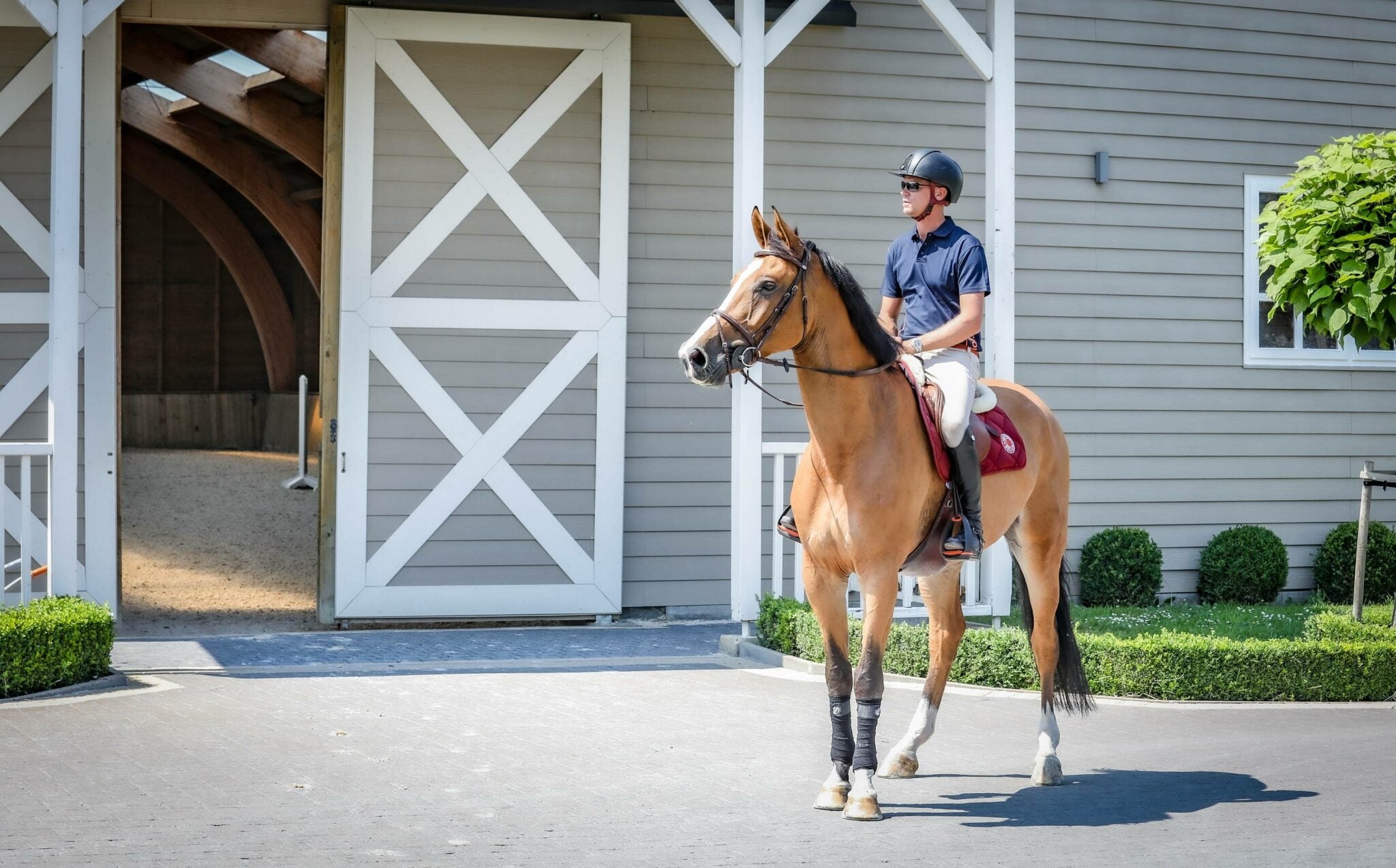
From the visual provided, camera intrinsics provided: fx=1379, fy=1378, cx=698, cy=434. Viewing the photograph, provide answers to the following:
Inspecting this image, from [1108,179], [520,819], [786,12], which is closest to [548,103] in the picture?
[786,12]

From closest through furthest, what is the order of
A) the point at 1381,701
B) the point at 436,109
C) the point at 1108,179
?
the point at 1381,701, the point at 436,109, the point at 1108,179

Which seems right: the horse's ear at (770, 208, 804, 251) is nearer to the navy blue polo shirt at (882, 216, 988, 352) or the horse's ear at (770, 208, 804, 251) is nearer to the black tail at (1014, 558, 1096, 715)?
the navy blue polo shirt at (882, 216, 988, 352)

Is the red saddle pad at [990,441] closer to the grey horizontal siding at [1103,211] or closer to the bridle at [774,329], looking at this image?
the bridle at [774,329]

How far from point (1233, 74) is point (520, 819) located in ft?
27.5

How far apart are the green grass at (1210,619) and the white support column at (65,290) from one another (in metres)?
5.21

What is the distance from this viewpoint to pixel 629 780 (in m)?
4.95

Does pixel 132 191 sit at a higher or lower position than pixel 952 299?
higher

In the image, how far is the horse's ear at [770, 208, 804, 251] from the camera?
14.2 feet

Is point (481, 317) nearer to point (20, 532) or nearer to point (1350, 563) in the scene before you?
point (20, 532)

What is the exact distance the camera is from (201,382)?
61.8 ft

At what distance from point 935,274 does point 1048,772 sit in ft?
6.11

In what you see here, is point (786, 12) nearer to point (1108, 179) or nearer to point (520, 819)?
point (1108, 179)

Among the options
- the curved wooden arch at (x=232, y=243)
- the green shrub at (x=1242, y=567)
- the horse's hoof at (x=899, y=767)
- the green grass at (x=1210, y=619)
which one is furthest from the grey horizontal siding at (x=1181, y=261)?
the curved wooden arch at (x=232, y=243)

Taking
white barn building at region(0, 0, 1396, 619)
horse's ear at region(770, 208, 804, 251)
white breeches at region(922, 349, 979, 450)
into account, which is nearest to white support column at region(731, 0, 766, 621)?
white barn building at region(0, 0, 1396, 619)
